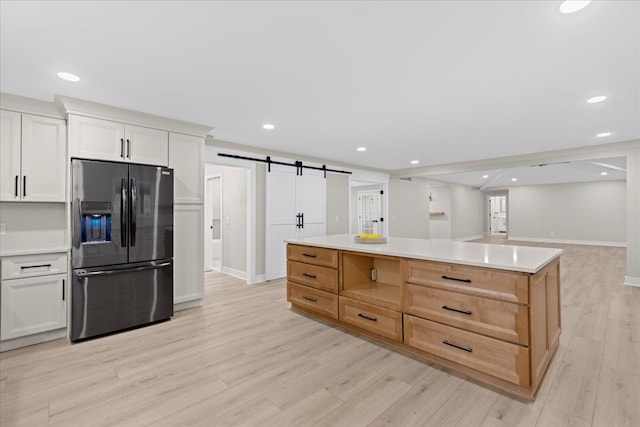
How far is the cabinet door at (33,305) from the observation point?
8.92 feet

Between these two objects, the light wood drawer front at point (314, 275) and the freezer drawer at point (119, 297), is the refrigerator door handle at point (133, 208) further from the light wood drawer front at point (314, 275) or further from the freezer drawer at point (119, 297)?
the light wood drawer front at point (314, 275)

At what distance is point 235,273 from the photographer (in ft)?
18.8

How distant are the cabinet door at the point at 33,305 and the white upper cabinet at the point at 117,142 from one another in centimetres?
130

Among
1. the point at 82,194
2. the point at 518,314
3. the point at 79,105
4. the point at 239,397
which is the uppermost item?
the point at 79,105

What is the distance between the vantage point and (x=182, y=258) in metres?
3.72

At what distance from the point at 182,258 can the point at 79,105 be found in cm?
194

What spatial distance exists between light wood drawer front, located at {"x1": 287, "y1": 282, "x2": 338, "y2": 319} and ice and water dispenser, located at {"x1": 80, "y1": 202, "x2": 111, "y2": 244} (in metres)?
2.05

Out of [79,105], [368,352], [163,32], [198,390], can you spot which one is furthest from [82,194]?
[368,352]

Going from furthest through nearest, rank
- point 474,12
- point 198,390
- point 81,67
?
point 81,67, point 198,390, point 474,12

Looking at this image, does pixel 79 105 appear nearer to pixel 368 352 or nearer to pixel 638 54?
pixel 368 352

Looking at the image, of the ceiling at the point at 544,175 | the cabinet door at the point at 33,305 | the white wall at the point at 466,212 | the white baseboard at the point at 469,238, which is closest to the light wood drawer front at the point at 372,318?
the cabinet door at the point at 33,305

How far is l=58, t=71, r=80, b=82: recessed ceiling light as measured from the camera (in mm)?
2433

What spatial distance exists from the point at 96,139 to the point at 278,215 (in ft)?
9.81

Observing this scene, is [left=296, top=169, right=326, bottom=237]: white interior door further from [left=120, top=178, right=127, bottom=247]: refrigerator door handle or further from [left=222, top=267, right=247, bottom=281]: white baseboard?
[left=120, top=178, right=127, bottom=247]: refrigerator door handle
